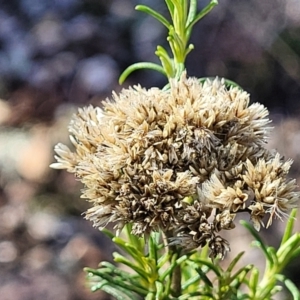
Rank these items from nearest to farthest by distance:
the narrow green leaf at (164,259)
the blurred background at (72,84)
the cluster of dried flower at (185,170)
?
the cluster of dried flower at (185,170) < the narrow green leaf at (164,259) < the blurred background at (72,84)

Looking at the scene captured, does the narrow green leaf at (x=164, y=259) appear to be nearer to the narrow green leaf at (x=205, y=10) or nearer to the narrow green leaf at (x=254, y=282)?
the narrow green leaf at (x=254, y=282)

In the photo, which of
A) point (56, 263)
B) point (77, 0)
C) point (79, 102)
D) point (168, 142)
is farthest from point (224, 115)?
point (77, 0)

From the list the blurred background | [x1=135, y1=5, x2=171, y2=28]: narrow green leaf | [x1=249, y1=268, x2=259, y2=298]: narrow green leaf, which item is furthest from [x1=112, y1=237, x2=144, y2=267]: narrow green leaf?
the blurred background

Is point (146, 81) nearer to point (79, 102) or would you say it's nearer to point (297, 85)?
point (79, 102)

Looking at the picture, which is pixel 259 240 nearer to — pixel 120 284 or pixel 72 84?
pixel 120 284

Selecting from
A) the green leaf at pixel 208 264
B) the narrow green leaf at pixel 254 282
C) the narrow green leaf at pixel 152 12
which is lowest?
the narrow green leaf at pixel 254 282

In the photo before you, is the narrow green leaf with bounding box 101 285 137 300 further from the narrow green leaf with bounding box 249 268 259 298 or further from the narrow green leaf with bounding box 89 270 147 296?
the narrow green leaf with bounding box 249 268 259 298

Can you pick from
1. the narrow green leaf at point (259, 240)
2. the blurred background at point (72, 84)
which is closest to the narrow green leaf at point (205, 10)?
the narrow green leaf at point (259, 240)
